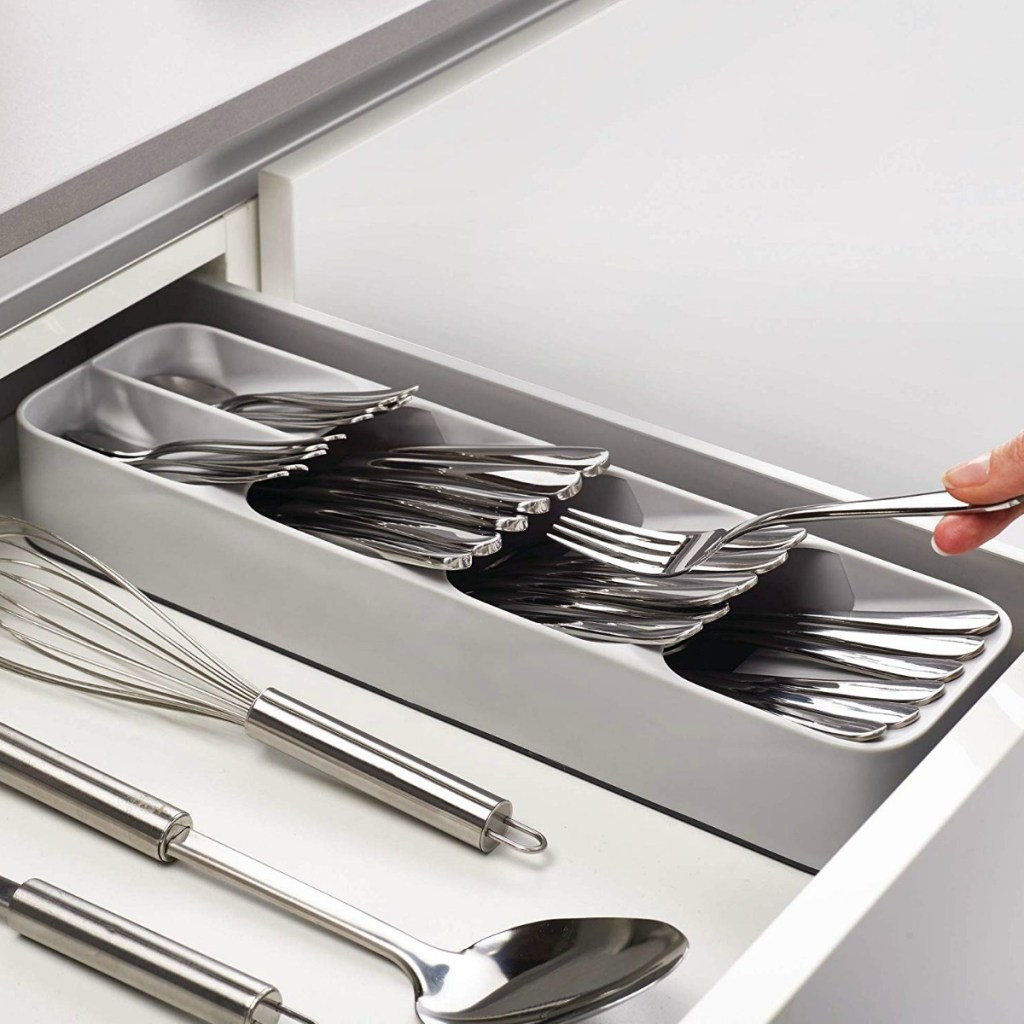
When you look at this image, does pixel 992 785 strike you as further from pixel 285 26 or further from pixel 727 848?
pixel 285 26

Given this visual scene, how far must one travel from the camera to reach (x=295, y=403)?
0.67m

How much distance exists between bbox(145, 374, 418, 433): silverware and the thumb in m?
0.23

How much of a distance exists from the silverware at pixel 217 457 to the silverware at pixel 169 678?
0.05 m

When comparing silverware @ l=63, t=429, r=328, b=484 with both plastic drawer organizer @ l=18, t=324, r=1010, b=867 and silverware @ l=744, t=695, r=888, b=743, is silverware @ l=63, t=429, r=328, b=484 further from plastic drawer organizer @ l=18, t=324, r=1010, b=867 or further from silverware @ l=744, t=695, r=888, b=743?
silverware @ l=744, t=695, r=888, b=743

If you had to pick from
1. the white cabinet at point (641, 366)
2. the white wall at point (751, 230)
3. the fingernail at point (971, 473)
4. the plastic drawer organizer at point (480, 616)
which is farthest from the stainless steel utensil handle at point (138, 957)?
the white wall at point (751, 230)

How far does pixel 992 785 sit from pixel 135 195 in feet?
1.55

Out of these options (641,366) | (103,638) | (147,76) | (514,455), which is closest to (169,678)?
(103,638)

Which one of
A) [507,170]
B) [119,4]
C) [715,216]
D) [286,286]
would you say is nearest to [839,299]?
[715,216]

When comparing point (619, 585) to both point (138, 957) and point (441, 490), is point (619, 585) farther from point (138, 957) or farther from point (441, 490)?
point (138, 957)

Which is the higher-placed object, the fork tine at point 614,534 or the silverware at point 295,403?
the fork tine at point 614,534

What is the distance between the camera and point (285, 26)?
72 cm

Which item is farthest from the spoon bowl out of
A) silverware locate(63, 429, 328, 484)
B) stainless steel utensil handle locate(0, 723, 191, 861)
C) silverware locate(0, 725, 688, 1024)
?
silverware locate(63, 429, 328, 484)

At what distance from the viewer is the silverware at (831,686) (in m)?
0.51

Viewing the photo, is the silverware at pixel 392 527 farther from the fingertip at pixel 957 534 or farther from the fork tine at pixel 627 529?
the fingertip at pixel 957 534
